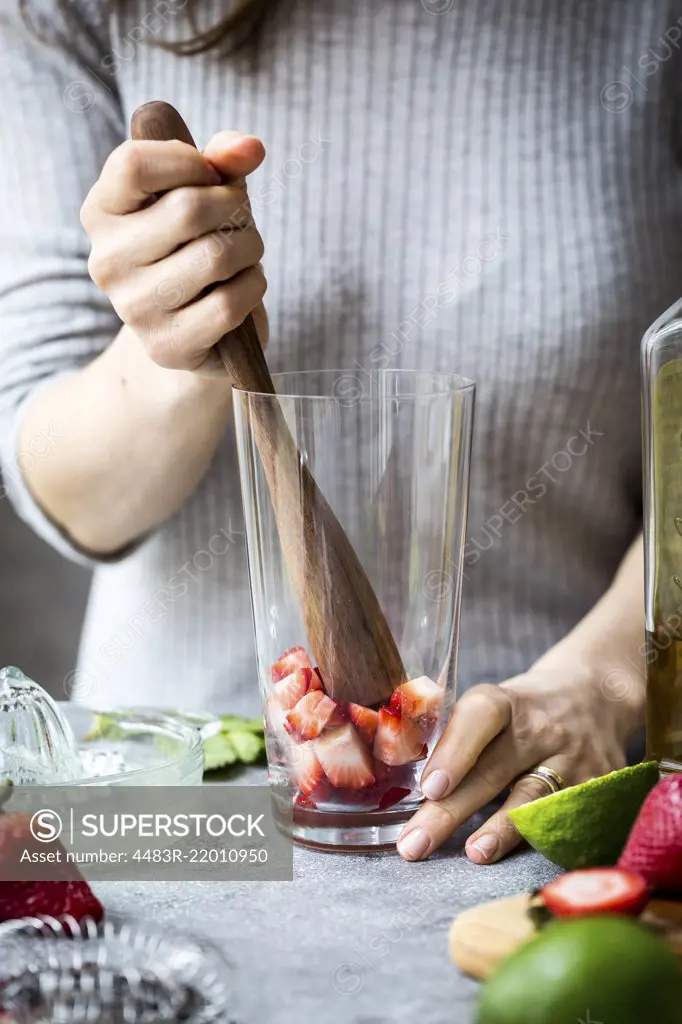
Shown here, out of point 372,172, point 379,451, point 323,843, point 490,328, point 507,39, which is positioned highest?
point 507,39

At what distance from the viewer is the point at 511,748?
0.64 metres

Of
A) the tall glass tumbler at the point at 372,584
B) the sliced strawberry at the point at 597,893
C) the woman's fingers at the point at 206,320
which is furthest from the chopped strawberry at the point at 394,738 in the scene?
the woman's fingers at the point at 206,320

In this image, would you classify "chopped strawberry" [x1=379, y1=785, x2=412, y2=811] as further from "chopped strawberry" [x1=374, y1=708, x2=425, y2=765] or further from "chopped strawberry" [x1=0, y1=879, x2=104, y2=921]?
"chopped strawberry" [x1=0, y1=879, x2=104, y2=921]

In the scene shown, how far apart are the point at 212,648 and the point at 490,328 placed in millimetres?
380

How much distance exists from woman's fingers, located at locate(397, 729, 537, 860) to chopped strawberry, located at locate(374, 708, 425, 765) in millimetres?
36

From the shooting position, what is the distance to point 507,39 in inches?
37.7

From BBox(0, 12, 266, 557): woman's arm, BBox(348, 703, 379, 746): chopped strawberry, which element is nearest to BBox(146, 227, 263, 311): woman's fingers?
BBox(0, 12, 266, 557): woman's arm

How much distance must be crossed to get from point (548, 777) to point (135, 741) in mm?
270

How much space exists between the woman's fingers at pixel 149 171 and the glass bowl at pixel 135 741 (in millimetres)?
322

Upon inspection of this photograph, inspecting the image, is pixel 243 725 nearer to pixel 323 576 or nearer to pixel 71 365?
pixel 323 576

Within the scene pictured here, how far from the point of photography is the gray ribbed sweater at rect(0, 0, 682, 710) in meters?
0.94

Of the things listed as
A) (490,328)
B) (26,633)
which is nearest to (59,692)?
(26,633)

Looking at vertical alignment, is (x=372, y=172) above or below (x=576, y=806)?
above

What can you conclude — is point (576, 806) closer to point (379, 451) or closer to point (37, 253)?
point (379, 451)
